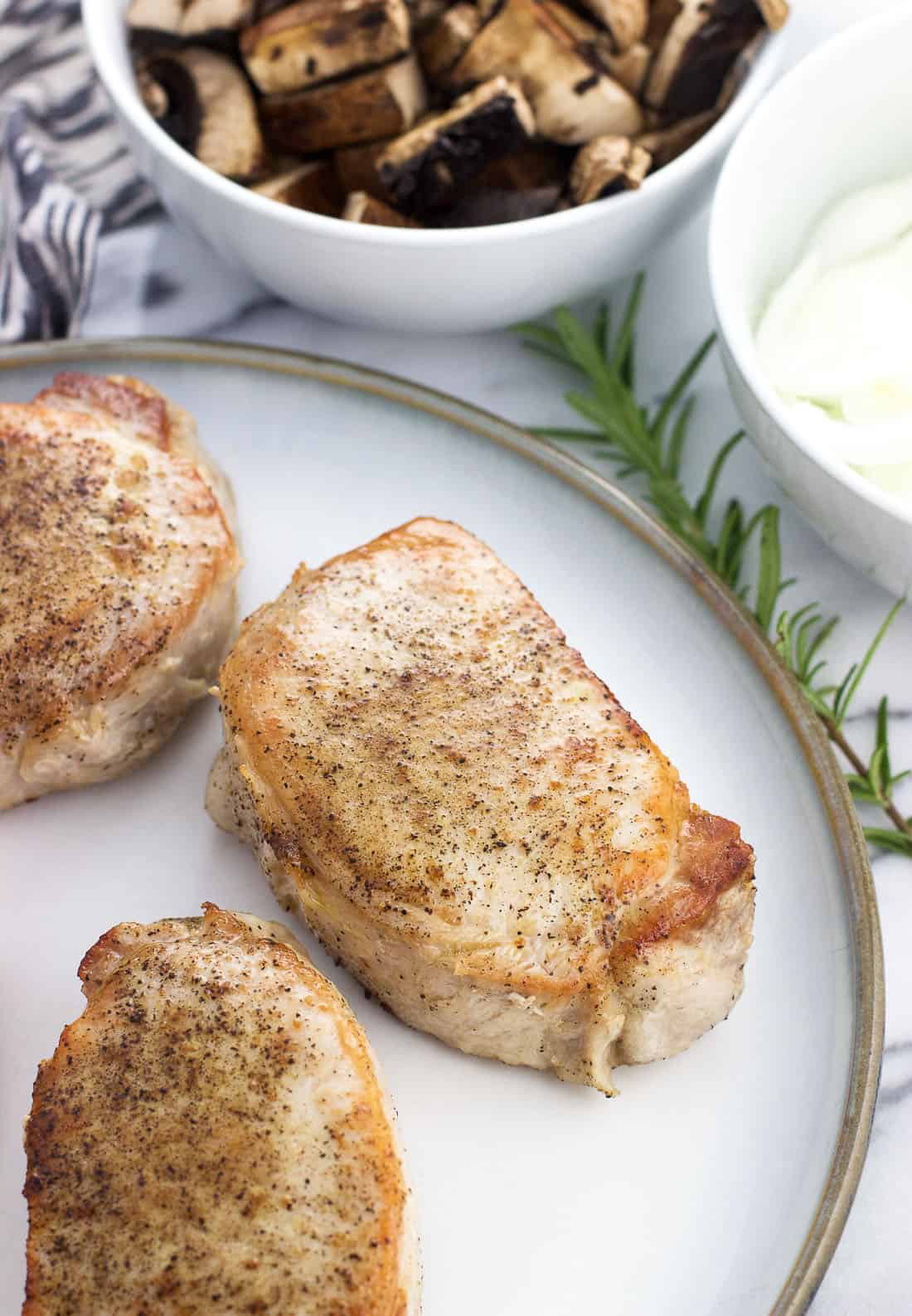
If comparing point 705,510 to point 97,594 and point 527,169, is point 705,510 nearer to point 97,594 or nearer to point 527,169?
point 527,169

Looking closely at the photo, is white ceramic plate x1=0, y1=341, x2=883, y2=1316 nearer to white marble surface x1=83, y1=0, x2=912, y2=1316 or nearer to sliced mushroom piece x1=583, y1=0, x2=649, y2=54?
white marble surface x1=83, y1=0, x2=912, y2=1316

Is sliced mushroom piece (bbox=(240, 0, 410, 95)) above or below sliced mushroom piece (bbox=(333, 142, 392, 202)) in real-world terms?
above

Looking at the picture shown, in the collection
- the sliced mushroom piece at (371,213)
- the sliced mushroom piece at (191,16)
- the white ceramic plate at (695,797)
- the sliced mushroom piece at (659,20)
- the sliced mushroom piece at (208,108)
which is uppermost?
the sliced mushroom piece at (659,20)

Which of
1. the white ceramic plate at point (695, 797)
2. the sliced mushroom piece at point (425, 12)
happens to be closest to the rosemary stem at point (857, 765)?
the white ceramic plate at point (695, 797)

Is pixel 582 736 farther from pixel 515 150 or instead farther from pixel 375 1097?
pixel 515 150

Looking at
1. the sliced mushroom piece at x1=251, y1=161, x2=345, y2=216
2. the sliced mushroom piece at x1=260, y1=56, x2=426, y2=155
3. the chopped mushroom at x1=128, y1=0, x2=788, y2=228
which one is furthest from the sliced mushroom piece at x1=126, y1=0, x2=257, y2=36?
the sliced mushroom piece at x1=251, y1=161, x2=345, y2=216

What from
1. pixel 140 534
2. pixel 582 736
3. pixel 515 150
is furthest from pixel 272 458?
pixel 582 736

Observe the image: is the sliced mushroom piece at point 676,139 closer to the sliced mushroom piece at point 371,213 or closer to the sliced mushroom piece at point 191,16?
the sliced mushroom piece at point 371,213
